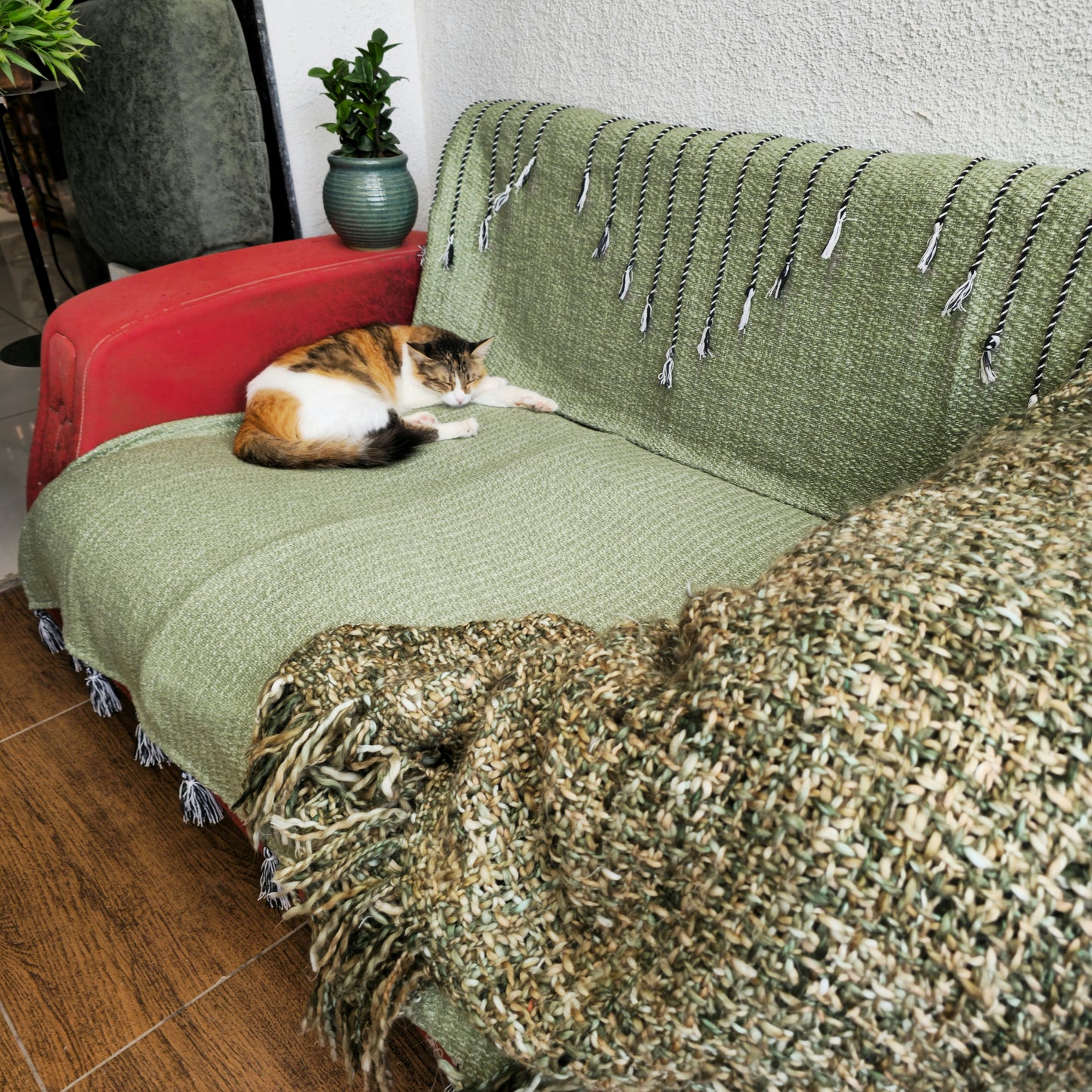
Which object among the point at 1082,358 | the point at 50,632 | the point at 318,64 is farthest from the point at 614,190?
the point at 50,632

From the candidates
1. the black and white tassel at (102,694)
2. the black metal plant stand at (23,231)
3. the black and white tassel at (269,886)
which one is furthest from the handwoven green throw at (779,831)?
the black metal plant stand at (23,231)

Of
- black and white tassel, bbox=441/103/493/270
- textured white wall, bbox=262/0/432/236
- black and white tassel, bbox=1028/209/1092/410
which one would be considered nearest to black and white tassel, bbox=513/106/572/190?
black and white tassel, bbox=441/103/493/270

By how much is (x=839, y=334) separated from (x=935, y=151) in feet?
1.02

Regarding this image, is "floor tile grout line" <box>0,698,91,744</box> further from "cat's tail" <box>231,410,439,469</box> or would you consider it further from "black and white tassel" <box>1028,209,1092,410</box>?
"black and white tassel" <box>1028,209,1092,410</box>

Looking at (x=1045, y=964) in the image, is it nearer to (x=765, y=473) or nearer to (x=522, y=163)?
(x=765, y=473)

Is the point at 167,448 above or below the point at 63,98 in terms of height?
below

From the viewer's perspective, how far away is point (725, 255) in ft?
3.82

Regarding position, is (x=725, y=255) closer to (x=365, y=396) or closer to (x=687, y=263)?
(x=687, y=263)

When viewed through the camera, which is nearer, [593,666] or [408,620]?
[593,666]

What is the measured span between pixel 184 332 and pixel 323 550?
1.82ft

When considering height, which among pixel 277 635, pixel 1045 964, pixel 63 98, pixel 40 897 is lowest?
pixel 40 897

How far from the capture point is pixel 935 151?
113 centimetres

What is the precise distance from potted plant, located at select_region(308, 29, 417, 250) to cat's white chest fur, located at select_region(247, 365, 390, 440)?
13.8 inches

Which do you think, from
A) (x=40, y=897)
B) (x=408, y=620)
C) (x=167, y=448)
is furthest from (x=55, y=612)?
(x=408, y=620)
